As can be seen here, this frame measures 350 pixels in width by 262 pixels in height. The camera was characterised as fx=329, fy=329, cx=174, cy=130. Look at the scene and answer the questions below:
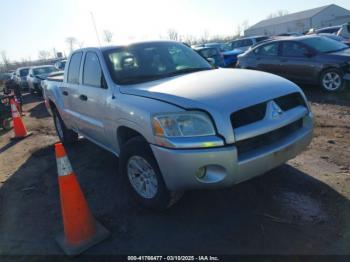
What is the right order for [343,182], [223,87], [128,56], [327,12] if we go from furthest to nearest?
[327,12]
[128,56]
[343,182]
[223,87]

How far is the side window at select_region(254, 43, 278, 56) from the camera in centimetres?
1026

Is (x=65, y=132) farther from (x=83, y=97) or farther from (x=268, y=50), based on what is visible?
(x=268, y=50)

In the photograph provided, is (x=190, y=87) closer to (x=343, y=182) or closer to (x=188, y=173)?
(x=188, y=173)

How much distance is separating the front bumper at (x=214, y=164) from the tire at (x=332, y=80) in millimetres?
6461

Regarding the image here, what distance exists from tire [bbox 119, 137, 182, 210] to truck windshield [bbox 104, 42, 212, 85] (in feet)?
2.82

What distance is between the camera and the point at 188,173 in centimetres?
294

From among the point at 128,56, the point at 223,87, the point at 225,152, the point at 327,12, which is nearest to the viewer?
the point at 225,152

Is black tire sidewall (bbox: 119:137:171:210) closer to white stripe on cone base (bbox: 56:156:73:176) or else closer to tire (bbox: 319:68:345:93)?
white stripe on cone base (bbox: 56:156:73:176)

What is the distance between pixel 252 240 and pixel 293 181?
132 centimetres

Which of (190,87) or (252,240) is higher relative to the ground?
(190,87)

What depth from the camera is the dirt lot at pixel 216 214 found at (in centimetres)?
301

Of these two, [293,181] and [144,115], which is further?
[293,181]

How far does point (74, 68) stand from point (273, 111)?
3389mm

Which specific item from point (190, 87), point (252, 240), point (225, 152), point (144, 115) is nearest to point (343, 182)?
point (252, 240)
